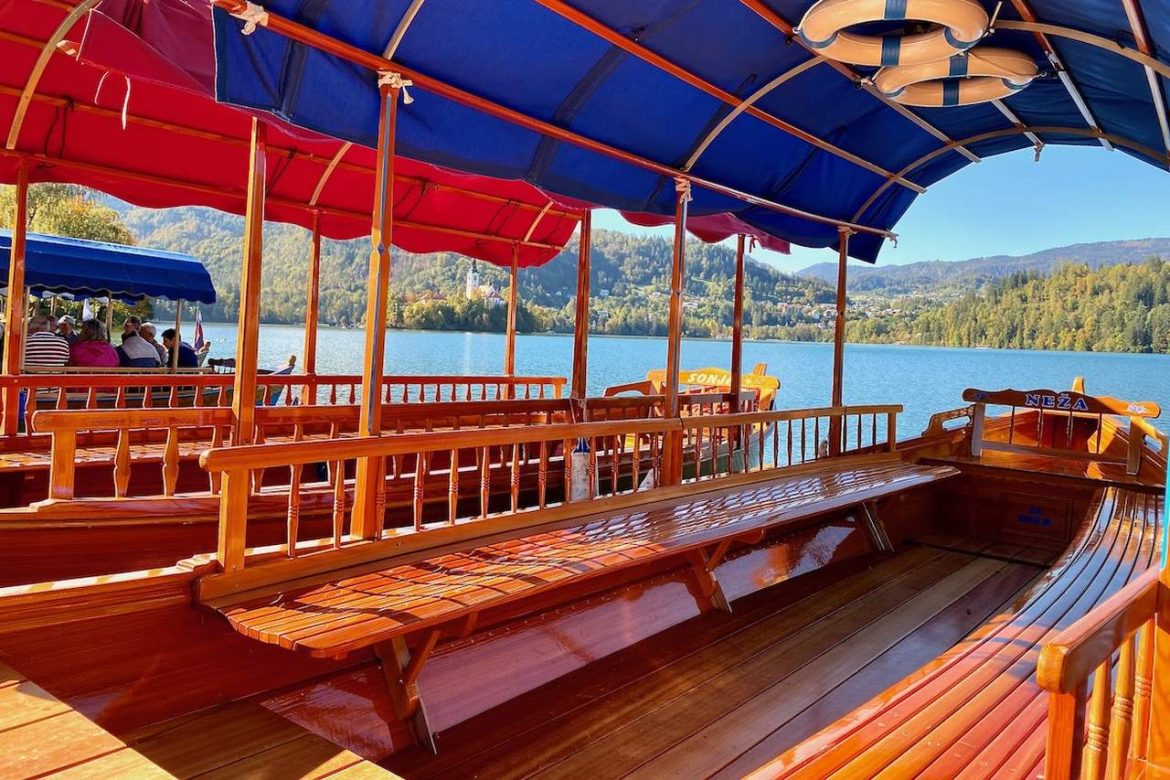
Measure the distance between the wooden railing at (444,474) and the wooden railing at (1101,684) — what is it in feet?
7.84

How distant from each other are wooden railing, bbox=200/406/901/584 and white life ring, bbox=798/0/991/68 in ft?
7.26

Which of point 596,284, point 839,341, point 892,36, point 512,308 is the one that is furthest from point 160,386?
point 596,284

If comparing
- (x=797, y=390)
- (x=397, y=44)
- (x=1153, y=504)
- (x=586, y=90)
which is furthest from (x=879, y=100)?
(x=797, y=390)

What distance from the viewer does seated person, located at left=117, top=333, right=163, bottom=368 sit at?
8.95m

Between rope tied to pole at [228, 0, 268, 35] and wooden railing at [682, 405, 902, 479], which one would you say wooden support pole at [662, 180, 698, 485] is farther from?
rope tied to pole at [228, 0, 268, 35]

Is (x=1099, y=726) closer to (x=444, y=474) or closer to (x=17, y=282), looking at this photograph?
(x=444, y=474)

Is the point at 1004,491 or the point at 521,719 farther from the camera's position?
Result: the point at 1004,491

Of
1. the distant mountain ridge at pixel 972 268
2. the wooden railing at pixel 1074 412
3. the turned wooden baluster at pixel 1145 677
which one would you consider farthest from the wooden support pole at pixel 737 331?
the distant mountain ridge at pixel 972 268

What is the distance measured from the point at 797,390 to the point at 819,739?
2111 inches

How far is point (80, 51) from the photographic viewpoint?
3.54 metres

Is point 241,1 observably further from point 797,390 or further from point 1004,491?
point 797,390

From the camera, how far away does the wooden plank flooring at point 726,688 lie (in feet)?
8.70

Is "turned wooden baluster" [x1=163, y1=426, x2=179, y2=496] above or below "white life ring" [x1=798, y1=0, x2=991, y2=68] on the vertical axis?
below

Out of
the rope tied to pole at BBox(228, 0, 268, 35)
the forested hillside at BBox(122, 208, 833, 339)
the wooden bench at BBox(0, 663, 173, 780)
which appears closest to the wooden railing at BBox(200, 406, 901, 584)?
the wooden bench at BBox(0, 663, 173, 780)
